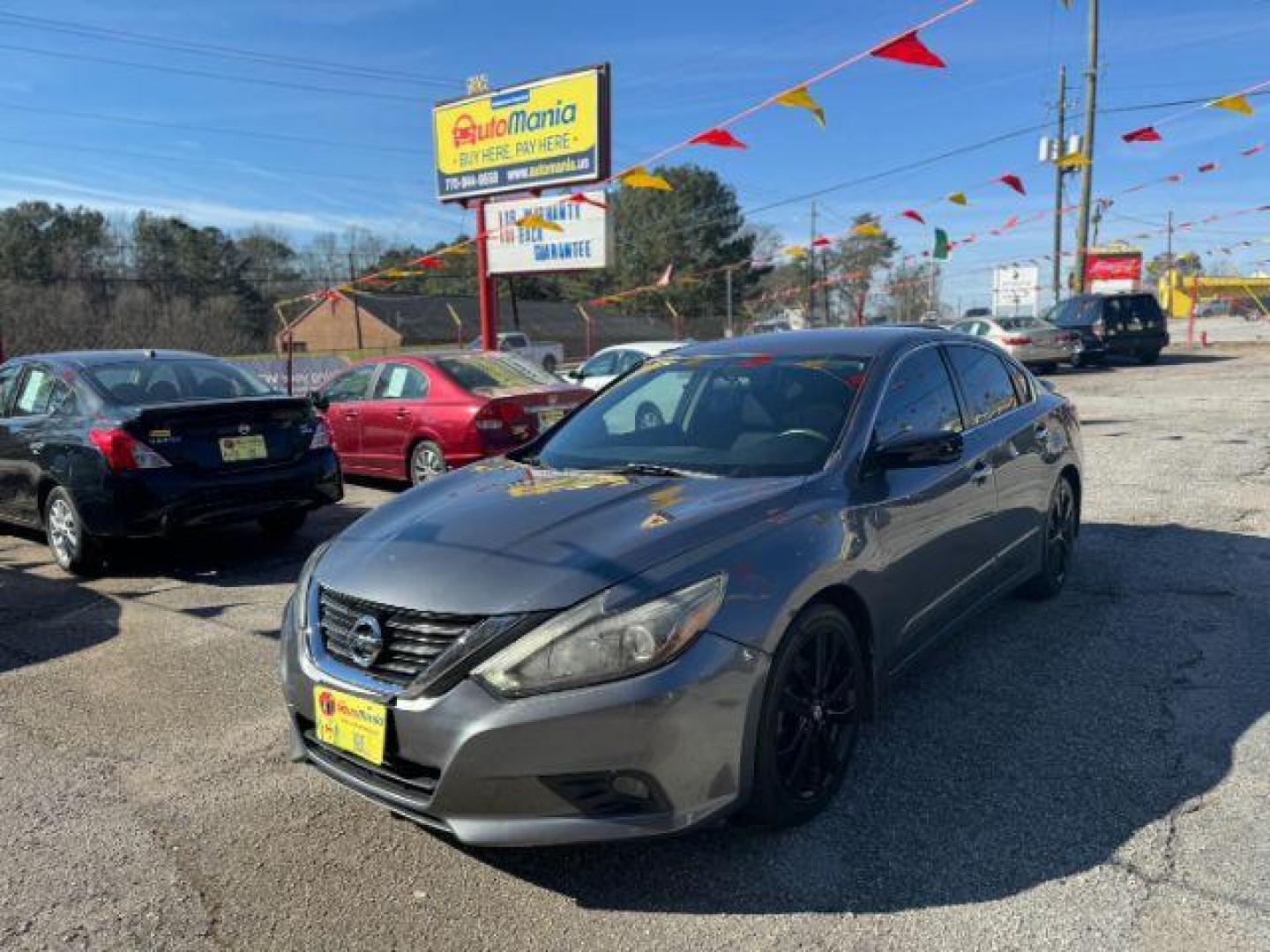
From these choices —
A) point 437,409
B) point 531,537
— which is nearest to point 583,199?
point 437,409

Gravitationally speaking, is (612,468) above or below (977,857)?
above

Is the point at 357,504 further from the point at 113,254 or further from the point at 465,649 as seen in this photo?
the point at 113,254

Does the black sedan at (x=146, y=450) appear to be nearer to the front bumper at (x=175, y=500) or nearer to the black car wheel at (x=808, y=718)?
the front bumper at (x=175, y=500)

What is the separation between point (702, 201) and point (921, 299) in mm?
16687

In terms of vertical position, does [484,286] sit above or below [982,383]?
above

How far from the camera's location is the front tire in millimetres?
8961

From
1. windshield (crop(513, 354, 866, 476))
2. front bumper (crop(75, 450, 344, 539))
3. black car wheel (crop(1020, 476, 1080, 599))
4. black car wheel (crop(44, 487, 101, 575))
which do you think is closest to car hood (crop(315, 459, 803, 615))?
windshield (crop(513, 354, 866, 476))

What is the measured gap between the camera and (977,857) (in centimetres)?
283

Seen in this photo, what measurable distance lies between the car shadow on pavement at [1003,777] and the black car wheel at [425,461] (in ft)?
17.9

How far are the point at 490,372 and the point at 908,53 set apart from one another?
15.5 ft

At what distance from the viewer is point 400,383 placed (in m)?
9.56

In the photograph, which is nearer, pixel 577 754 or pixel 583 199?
pixel 577 754

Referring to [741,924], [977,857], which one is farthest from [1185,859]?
[741,924]

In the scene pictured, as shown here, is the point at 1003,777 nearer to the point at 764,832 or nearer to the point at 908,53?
the point at 764,832
